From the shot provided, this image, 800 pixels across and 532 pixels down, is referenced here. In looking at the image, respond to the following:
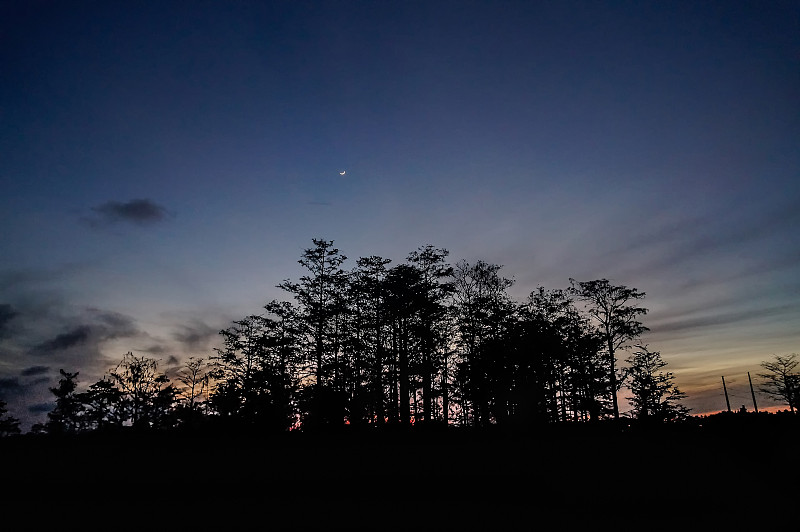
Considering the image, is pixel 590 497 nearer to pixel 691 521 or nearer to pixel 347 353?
pixel 691 521

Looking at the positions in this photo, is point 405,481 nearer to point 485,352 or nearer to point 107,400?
Result: point 485,352

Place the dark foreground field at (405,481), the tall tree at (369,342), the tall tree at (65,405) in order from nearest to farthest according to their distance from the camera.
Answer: the dark foreground field at (405,481) → the tall tree at (369,342) → the tall tree at (65,405)

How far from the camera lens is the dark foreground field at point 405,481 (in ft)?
44.5

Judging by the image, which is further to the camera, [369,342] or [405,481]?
[369,342]

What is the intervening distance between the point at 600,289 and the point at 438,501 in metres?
29.4

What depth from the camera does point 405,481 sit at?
55.9ft

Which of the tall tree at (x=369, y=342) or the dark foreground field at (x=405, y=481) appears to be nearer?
the dark foreground field at (x=405, y=481)

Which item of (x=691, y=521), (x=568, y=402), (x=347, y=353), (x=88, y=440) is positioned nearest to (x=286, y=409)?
(x=347, y=353)

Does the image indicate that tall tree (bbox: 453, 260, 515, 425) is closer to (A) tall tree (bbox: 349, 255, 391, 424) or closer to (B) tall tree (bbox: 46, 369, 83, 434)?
(A) tall tree (bbox: 349, 255, 391, 424)

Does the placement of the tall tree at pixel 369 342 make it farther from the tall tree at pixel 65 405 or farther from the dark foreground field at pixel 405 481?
the tall tree at pixel 65 405

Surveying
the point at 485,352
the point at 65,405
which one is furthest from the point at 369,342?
the point at 65,405

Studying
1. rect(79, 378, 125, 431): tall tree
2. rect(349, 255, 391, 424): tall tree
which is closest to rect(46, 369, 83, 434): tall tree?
rect(79, 378, 125, 431): tall tree

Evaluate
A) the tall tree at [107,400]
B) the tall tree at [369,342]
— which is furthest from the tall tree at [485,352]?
the tall tree at [107,400]

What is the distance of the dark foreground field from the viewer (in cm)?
1355
